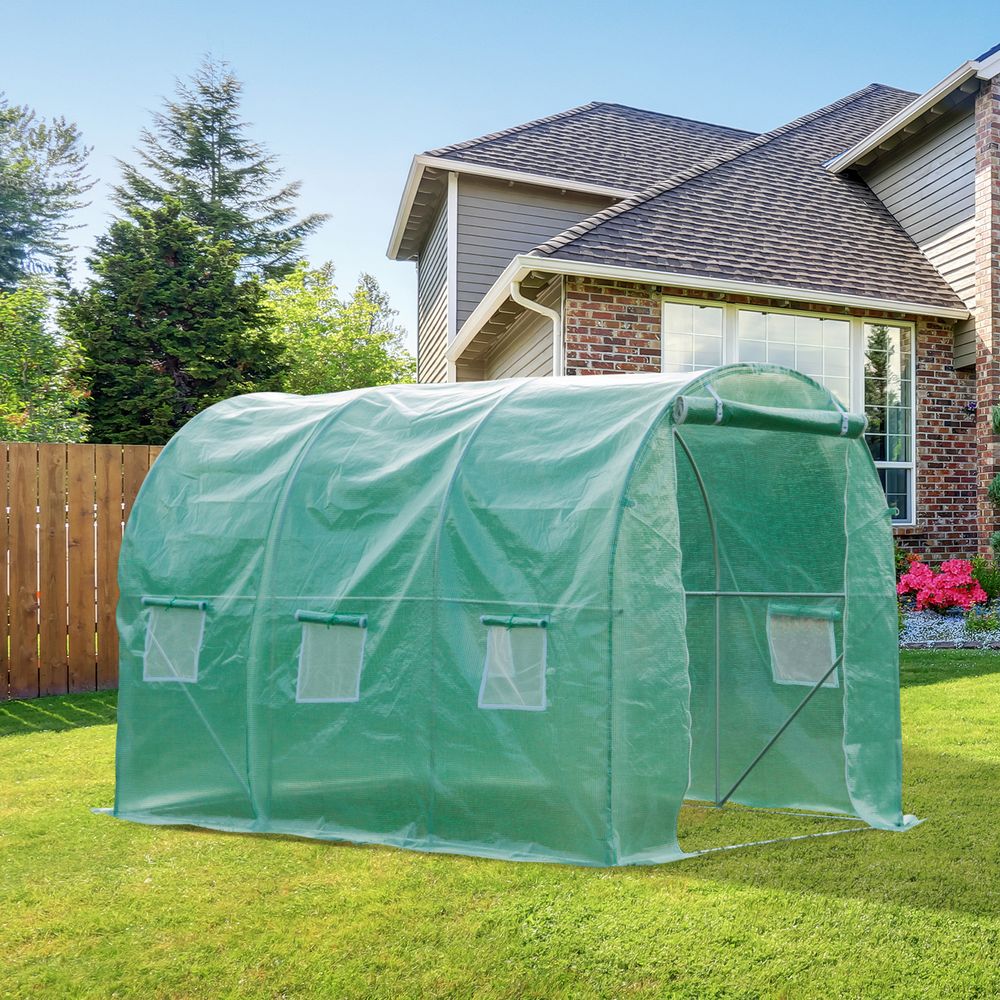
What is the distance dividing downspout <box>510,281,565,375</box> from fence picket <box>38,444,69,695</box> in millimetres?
4618

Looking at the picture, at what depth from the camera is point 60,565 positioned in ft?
25.4

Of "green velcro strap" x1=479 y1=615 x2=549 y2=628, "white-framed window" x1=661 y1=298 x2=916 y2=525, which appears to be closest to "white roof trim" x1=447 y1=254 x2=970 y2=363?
"white-framed window" x1=661 y1=298 x2=916 y2=525

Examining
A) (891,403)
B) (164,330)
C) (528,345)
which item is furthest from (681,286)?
(164,330)

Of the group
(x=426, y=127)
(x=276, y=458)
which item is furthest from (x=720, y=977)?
(x=426, y=127)

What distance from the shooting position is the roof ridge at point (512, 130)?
41.9ft

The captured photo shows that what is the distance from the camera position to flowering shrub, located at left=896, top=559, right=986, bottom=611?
394 inches

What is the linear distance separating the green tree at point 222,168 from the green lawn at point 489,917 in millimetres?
26618

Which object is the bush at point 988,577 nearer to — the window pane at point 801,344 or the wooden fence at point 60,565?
the window pane at point 801,344

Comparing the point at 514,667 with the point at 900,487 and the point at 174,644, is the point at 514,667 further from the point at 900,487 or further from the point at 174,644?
the point at 900,487

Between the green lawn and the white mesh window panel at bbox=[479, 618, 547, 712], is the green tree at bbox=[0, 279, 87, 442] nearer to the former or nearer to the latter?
the green lawn

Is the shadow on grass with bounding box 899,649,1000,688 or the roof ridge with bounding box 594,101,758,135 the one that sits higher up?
the roof ridge with bounding box 594,101,758,135

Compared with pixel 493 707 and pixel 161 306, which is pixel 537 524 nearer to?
pixel 493 707

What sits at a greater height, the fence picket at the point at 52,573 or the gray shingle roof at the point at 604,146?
the gray shingle roof at the point at 604,146

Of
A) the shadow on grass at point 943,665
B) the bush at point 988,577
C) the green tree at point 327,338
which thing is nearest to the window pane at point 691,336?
the shadow on grass at point 943,665
